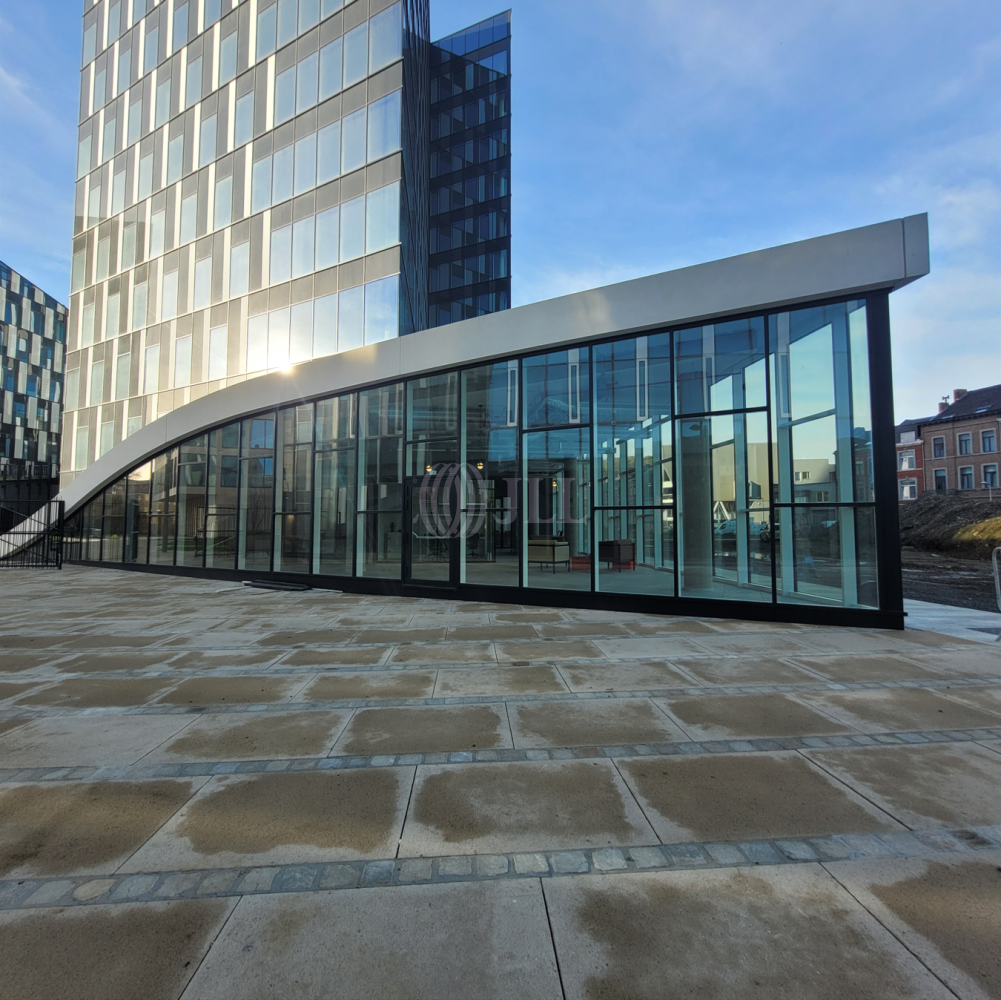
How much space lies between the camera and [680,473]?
9.53 metres

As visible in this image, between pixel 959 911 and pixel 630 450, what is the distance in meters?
8.39

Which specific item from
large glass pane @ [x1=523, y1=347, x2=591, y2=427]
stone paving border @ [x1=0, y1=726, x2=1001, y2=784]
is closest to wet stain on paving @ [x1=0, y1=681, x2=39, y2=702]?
stone paving border @ [x1=0, y1=726, x2=1001, y2=784]

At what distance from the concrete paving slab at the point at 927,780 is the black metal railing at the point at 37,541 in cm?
2505

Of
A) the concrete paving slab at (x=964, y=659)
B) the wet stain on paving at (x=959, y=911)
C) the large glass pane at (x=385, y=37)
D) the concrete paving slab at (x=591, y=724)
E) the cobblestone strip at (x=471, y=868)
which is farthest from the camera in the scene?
the large glass pane at (x=385, y=37)

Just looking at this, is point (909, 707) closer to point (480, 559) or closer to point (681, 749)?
point (681, 749)

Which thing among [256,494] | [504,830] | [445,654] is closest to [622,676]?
[445,654]

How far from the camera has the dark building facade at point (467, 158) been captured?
1264 inches

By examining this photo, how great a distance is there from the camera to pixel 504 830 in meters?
3.03

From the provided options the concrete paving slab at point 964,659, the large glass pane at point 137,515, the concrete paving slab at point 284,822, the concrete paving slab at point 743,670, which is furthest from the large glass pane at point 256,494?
the concrete paving slab at point 964,659

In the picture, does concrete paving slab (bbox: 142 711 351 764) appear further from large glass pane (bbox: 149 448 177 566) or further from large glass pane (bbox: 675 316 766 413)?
large glass pane (bbox: 149 448 177 566)

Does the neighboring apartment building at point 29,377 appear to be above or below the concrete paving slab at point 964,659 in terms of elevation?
above

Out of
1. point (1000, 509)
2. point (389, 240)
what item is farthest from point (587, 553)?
point (1000, 509)

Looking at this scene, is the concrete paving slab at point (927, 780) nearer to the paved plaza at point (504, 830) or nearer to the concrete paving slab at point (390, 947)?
the paved plaza at point (504, 830)

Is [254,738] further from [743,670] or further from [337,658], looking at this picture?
[743,670]
